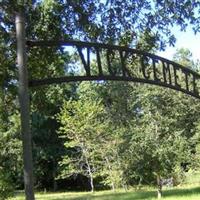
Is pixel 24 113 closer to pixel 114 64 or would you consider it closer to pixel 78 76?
pixel 78 76

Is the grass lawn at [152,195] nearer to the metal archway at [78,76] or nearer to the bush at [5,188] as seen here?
the bush at [5,188]

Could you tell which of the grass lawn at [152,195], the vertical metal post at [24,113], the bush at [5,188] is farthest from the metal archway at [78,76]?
the grass lawn at [152,195]

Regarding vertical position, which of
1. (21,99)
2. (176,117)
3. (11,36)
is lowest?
(21,99)

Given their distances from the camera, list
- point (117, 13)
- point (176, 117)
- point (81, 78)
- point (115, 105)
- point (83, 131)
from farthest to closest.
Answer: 1. point (115, 105)
2. point (176, 117)
3. point (83, 131)
4. point (117, 13)
5. point (81, 78)

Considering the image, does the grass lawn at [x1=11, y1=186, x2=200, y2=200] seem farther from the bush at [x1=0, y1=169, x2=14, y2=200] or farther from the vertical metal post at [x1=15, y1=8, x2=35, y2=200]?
the vertical metal post at [x1=15, y1=8, x2=35, y2=200]

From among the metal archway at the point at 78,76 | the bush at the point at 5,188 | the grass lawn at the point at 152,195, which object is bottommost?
the grass lawn at the point at 152,195

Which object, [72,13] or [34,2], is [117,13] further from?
[34,2]

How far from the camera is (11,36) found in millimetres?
7090

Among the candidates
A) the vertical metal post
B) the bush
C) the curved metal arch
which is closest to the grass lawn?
the bush

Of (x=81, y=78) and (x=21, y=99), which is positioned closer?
(x=21, y=99)

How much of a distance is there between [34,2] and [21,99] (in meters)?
2.88

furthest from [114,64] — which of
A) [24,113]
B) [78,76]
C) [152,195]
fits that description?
[152,195]

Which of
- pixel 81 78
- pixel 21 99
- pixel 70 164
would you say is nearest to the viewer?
pixel 21 99


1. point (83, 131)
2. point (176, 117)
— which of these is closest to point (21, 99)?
point (83, 131)
